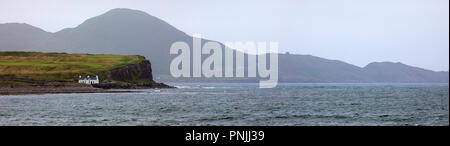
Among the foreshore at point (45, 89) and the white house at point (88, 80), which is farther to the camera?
the white house at point (88, 80)

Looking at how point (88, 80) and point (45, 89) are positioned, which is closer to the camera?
point (45, 89)

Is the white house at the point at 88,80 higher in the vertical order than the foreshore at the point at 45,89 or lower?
higher

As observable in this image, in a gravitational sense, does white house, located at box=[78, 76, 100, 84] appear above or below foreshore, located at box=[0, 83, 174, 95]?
above

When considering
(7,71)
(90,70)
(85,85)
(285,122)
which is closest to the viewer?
(285,122)

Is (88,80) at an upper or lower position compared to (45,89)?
upper

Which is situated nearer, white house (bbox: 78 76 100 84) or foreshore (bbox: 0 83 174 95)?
foreshore (bbox: 0 83 174 95)
